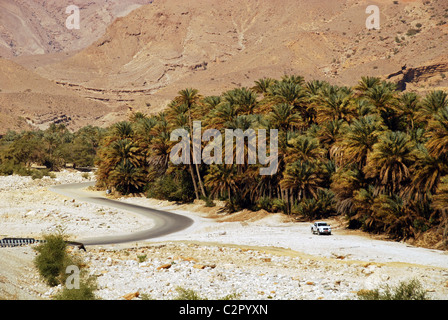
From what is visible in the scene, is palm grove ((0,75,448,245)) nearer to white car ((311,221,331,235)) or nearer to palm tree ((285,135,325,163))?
palm tree ((285,135,325,163))

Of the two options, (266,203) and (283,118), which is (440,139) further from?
(266,203)

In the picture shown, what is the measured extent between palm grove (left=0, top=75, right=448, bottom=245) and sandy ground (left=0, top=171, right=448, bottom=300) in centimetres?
248

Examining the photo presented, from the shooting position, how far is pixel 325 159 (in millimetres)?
42250

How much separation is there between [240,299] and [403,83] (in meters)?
150

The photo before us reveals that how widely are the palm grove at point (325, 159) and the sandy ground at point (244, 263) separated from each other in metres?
2.48

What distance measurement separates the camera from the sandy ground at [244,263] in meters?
18.9

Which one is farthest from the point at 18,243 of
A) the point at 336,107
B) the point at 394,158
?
the point at 336,107

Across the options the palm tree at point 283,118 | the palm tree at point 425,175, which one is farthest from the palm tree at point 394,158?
the palm tree at point 283,118

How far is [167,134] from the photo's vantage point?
5750cm

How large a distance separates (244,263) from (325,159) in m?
20.4

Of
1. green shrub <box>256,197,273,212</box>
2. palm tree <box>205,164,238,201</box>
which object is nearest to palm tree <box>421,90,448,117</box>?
green shrub <box>256,197,273,212</box>

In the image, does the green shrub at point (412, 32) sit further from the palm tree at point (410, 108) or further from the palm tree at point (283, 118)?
the palm tree at point (283, 118)
